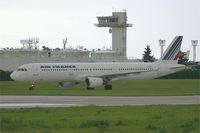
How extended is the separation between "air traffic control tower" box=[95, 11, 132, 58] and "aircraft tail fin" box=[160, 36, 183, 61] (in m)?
72.5

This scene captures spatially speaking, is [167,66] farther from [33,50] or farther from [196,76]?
[33,50]

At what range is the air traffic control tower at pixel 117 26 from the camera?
491 ft

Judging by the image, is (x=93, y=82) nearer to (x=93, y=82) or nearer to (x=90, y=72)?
(x=93, y=82)

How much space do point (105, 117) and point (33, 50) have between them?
10423 centimetres

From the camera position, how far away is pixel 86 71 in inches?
2685

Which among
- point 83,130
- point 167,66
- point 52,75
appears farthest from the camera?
point 167,66

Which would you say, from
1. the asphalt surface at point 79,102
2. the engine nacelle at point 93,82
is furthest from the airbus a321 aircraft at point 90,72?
the asphalt surface at point 79,102

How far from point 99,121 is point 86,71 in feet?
155

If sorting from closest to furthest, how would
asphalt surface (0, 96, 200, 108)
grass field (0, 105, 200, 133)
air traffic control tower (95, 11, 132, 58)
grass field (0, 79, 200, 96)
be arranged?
grass field (0, 105, 200, 133) < asphalt surface (0, 96, 200, 108) < grass field (0, 79, 200, 96) < air traffic control tower (95, 11, 132, 58)

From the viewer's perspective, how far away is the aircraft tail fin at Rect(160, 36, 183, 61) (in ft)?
238

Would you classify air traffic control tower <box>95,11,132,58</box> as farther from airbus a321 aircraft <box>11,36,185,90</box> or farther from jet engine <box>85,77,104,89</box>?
jet engine <box>85,77,104,89</box>

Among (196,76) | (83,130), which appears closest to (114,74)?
(196,76)

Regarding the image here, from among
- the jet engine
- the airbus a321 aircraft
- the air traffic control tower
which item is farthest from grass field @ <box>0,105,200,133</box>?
the air traffic control tower

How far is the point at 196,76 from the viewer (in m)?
108
